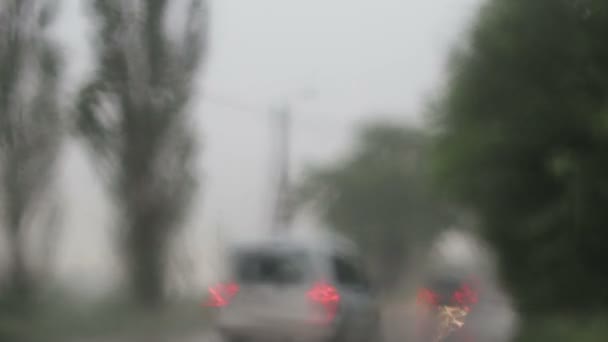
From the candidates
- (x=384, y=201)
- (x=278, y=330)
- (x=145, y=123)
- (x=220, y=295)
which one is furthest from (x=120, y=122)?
(x=384, y=201)

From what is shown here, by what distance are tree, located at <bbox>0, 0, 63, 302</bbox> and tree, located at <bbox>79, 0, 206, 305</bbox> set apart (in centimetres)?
75

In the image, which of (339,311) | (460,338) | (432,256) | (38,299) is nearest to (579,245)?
(339,311)

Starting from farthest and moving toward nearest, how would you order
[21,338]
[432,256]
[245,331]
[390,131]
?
[390,131] → [432,256] → [21,338] → [245,331]

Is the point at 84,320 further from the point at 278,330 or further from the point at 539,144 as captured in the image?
the point at 539,144

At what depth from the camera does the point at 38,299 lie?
13.7 m

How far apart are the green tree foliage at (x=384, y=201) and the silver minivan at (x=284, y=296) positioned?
29930 millimetres

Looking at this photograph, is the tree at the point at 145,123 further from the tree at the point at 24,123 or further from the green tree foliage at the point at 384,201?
the green tree foliage at the point at 384,201

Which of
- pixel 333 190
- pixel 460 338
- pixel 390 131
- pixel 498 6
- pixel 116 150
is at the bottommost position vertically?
pixel 460 338

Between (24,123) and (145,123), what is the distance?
191 cm

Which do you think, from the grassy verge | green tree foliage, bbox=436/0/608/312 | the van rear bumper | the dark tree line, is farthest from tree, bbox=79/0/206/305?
the grassy verge

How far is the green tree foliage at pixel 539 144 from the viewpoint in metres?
14.1

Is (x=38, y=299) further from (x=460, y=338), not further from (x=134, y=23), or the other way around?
(x=460, y=338)

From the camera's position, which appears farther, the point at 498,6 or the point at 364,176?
the point at 364,176

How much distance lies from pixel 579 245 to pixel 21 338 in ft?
27.3
